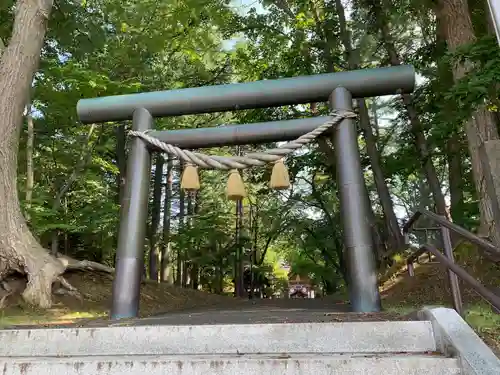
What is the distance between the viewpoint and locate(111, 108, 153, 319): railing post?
4242 millimetres

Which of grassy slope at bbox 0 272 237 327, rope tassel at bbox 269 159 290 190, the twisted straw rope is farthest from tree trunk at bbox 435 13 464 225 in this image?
grassy slope at bbox 0 272 237 327

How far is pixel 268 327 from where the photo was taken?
255 centimetres

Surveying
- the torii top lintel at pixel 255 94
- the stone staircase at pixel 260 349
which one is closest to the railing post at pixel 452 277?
the stone staircase at pixel 260 349

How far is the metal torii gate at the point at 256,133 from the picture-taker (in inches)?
163

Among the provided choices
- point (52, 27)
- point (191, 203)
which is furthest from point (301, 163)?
point (52, 27)

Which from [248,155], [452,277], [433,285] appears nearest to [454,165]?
[433,285]

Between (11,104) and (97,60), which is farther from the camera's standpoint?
(97,60)

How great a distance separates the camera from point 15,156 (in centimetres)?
580

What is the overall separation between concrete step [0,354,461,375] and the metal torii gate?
194cm

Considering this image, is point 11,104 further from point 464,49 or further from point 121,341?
point 464,49

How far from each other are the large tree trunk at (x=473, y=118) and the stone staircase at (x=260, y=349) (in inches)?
121

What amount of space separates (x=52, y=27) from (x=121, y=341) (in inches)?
302

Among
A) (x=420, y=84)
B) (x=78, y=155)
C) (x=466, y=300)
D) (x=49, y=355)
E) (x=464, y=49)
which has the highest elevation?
(x=420, y=84)

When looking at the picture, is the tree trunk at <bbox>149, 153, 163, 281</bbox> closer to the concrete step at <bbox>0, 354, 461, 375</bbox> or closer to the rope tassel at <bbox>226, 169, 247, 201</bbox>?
the rope tassel at <bbox>226, 169, 247, 201</bbox>
